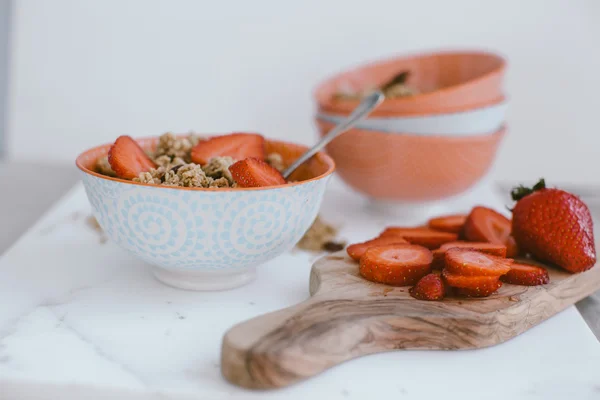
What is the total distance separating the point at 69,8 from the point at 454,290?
3.86 feet

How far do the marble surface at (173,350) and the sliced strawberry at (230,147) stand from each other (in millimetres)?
162

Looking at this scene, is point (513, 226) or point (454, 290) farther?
point (513, 226)

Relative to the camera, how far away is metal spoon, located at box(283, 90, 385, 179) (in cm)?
93

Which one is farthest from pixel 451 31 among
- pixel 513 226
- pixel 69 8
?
pixel 69 8

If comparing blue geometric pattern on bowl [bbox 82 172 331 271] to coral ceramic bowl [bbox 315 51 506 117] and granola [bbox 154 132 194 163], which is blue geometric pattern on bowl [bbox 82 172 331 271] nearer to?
granola [bbox 154 132 194 163]

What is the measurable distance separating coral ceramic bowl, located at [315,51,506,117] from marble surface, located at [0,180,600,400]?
32cm

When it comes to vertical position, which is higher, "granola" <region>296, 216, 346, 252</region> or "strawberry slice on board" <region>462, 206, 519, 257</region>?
"strawberry slice on board" <region>462, 206, 519, 257</region>

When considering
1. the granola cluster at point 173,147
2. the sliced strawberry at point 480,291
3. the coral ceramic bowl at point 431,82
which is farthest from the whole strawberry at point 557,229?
the granola cluster at point 173,147

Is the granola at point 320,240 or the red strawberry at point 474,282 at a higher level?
the red strawberry at point 474,282

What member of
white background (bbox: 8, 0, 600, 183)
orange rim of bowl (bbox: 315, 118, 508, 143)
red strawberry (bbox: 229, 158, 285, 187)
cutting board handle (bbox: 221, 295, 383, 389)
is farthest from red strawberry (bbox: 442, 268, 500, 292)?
white background (bbox: 8, 0, 600, 183)

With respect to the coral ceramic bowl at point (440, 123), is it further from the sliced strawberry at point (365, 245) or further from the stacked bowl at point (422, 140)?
the sliced strawberry at point (365, 245)

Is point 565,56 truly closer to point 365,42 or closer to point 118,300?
point 365,42

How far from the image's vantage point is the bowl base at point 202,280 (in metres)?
0.84

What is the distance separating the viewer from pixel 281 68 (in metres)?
1.59
